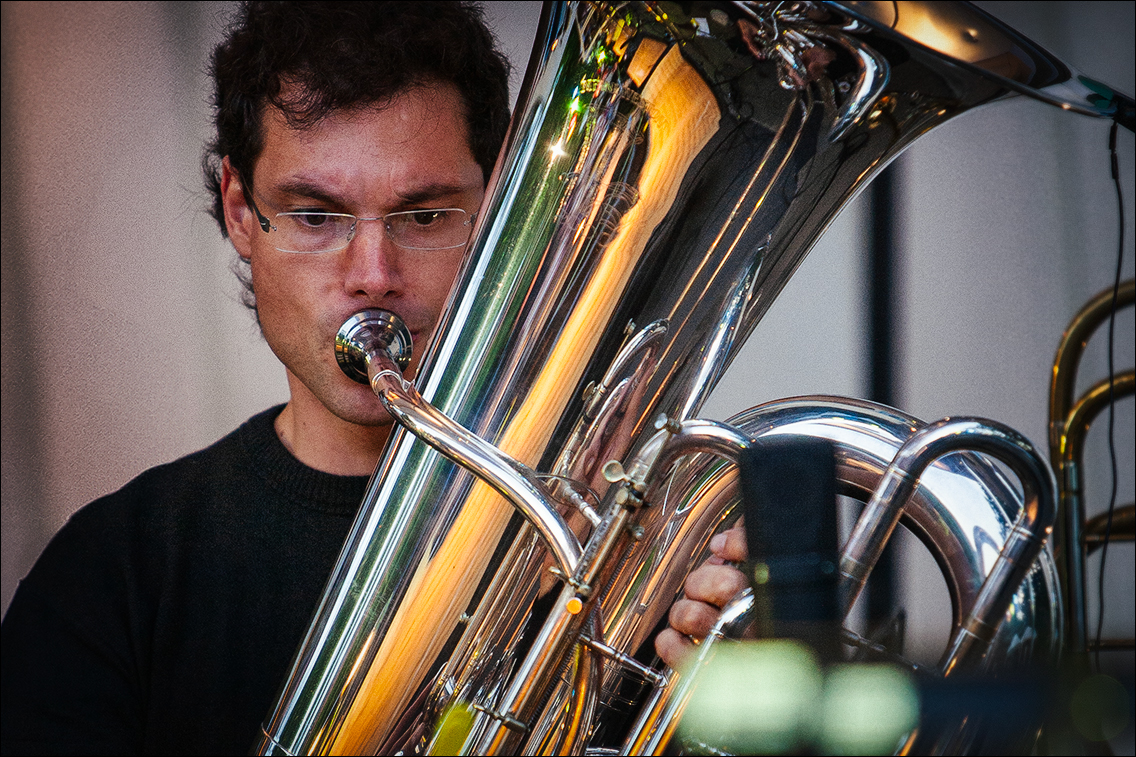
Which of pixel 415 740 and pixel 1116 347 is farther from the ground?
pixel 1116 347

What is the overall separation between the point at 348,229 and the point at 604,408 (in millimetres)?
420

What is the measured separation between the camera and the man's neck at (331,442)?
110cm

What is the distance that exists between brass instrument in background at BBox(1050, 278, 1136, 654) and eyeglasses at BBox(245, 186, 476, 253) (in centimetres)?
70

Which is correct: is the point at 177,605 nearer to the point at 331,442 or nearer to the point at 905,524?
the point at 331,442

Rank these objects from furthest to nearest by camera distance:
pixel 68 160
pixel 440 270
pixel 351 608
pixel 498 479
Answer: pixel 68 160 < pixel 440 270 < pixel 351 608 < pixel 498 479

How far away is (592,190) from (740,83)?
0.13 meters

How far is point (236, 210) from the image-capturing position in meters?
1.11

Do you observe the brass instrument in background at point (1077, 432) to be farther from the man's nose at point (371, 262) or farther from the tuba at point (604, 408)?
the man's nose at point (371, 262)

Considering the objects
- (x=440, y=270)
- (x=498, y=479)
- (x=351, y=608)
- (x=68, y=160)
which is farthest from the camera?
(x=68, y=160)

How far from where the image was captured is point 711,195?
655mm

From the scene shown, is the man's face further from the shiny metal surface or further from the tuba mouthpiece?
the shiny metal surface

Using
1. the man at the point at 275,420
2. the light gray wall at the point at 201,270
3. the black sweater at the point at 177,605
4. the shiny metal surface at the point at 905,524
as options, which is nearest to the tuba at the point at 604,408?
the shiny metal surface at the point at 905,524

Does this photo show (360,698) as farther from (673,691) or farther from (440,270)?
(440,270)

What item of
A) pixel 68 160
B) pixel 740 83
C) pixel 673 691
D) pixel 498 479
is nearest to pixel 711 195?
pixel 740 83
